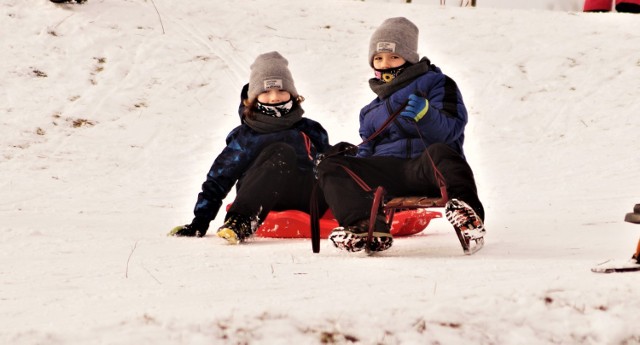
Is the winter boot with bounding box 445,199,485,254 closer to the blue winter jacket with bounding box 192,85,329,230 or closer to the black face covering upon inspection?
the blue winter jacket with bounding box 192,85,329,230

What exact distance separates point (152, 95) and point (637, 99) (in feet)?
18.8

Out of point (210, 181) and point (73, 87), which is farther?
point (73, 87)

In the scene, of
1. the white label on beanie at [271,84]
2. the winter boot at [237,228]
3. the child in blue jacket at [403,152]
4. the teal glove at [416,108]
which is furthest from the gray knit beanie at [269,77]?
the teal glove at [416,108]

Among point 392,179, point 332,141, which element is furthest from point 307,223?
point 332,141

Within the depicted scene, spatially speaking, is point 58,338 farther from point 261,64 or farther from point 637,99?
point 637,99

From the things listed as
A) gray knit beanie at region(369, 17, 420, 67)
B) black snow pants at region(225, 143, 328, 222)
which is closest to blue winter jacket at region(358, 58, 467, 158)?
gray knit beanie at region(369, 17, 420, 67)

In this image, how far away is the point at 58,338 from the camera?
2.31 meters

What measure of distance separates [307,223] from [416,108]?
1.17 meters

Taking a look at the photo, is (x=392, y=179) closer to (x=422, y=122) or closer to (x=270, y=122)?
(x=422, y=122)

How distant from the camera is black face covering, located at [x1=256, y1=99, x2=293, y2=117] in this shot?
16.4ft

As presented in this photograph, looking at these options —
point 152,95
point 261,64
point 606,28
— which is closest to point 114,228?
point 261,64

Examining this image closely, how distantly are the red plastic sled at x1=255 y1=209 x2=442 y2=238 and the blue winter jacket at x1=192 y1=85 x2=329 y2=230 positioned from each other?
0.95 feet

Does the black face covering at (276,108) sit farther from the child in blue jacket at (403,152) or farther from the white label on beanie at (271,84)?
the child in blue jacket at (403,152)

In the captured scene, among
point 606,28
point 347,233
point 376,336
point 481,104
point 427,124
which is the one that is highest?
point 606,28
